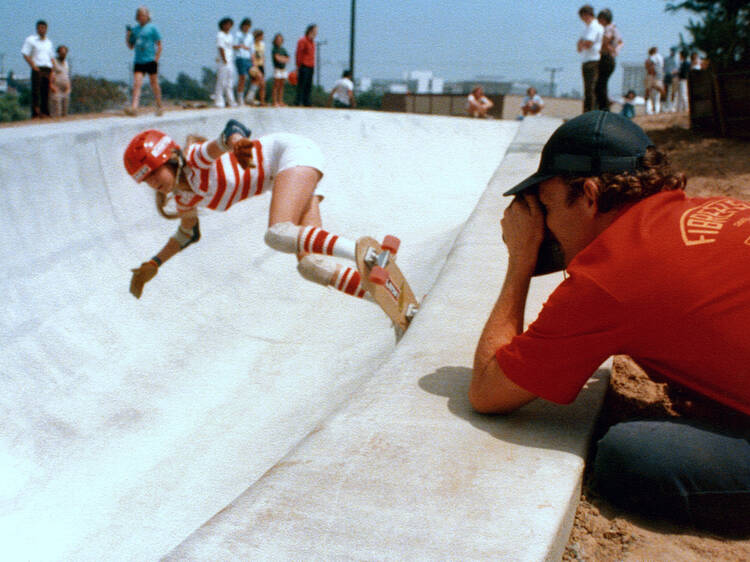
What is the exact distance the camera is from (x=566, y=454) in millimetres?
1825

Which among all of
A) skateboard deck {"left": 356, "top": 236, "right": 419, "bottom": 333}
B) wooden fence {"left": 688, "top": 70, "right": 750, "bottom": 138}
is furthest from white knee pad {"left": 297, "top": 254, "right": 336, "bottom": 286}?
wooden fence {"left": 688, "top": 70, "right": 750, "bottom": 138}

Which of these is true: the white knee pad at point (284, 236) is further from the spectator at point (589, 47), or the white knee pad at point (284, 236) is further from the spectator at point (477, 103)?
the spectator at point (477, 103)

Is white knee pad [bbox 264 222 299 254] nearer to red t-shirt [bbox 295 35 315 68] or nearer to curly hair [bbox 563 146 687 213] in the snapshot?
curly hair [bbox 563 146 687 213]

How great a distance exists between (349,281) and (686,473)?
2.38m

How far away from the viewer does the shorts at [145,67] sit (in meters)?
10.0

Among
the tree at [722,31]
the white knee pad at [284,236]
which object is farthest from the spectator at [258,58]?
the white knee pad at [284,236]

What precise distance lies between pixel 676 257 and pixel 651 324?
163 mm

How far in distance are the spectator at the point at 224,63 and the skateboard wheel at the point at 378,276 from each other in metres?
9.91

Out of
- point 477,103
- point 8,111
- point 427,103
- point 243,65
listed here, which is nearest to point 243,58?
point 243,65

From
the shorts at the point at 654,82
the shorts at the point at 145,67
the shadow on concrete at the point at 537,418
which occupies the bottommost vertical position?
the shadow on concrete at the point at 537,418

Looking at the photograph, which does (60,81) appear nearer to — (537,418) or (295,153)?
(295,153)

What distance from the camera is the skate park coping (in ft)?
Answer: 5.22

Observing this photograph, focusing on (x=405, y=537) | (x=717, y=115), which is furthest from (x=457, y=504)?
(x=717, y=115)

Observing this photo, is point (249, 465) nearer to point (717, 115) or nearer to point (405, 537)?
point (405, 537)
